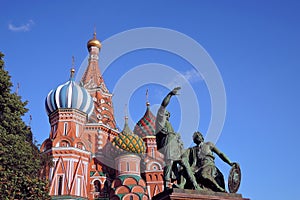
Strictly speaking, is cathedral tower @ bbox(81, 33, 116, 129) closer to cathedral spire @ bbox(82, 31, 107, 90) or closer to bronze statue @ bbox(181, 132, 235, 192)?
cathedral spire @ bbox(82, 31, 107, 90)

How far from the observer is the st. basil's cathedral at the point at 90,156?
27922 millimetres

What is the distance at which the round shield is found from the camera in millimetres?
7329

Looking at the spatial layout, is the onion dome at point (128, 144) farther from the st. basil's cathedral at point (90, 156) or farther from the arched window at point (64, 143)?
the arched window at point (64, 143)

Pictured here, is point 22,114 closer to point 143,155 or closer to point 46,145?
point 46,145

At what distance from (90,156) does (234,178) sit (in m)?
24.4

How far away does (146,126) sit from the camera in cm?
3894

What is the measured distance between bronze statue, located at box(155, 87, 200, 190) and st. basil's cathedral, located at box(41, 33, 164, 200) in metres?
20.5

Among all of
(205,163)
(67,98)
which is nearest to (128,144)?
(67,98)

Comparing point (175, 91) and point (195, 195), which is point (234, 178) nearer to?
point (195, 195)

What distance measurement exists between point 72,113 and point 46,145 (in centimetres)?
334

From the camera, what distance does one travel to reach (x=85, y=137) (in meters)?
33.0

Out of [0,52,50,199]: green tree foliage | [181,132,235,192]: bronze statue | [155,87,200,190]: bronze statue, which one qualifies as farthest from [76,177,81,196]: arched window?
[181,132,235,192]: bronze statue

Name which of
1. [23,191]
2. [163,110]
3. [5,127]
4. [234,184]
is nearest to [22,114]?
[5,127]

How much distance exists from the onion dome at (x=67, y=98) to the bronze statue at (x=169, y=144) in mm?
23629
